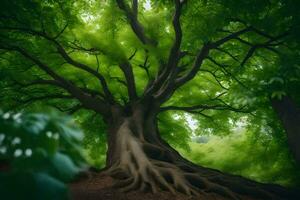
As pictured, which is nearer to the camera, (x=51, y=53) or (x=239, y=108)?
(x=51, y=53)

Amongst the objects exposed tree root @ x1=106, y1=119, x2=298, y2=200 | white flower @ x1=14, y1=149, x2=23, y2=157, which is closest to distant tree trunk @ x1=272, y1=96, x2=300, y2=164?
exposed tree root @ x1=106, y1=119, x2=298, y2=200

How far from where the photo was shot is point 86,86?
39.3ft

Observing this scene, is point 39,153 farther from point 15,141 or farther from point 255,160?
point 255,160

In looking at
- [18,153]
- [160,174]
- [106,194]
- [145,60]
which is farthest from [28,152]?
[145,60]

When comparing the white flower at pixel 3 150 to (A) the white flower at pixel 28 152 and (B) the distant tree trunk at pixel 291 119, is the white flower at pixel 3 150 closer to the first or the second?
(A) the white flower at pixel 28 152

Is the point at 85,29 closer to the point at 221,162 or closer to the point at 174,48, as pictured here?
the point at 174,48

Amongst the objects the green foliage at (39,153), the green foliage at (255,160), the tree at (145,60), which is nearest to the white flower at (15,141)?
the green foliage at (39,153)

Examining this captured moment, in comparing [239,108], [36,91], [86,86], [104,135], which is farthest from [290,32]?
[104,135]

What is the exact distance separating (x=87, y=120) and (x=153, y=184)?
6925mm

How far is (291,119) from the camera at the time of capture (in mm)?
9023

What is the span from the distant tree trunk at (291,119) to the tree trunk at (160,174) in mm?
1483

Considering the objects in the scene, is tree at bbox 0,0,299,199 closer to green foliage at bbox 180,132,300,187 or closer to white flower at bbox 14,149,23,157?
green foliage at bbox 180,132,300,187

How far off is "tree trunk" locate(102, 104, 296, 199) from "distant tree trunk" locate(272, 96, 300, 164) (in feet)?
4.86

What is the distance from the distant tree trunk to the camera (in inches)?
352
